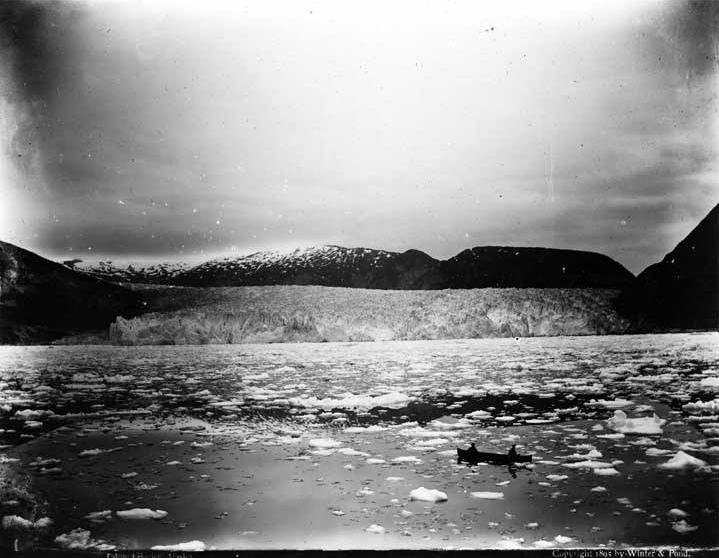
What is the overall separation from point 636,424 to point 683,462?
0.36m

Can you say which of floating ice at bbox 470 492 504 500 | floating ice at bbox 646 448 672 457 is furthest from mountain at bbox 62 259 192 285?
floating ice at bbox 646 448 672 457

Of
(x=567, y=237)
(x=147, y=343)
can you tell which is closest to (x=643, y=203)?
(x=567, y=237)

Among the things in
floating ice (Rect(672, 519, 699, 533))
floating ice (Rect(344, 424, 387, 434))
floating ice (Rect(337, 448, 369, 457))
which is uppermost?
floating ice (Rect(344, 424, 387, 434))

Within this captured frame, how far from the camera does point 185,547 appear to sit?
2766 mm

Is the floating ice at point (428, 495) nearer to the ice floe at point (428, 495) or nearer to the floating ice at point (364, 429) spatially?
the ice floe at point (428, 495)

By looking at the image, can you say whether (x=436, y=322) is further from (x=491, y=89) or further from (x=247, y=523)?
(x=247, y=523)

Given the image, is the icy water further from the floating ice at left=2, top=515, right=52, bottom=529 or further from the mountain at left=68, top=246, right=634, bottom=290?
the mountain at left=68, top=246, right=634, bottom=290

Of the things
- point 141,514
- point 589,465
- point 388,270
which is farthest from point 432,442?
point 141,514

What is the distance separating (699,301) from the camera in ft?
12.0

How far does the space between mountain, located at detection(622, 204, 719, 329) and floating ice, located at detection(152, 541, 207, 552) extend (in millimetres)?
3141

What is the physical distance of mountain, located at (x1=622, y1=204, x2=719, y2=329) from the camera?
140 inches

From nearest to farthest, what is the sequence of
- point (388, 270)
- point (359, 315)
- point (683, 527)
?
point (683, 527) < point (388, 270) < point (359, 315)

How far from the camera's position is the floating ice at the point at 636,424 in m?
3.36

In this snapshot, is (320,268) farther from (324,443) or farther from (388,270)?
(324,443)
